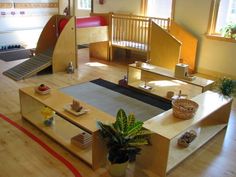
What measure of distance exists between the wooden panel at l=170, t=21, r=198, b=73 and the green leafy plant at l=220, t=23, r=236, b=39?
599 mm

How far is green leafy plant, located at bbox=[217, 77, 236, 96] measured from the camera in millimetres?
3146

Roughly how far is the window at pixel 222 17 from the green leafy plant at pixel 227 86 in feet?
7.94

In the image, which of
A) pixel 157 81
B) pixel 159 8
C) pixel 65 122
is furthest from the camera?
pixel 159 8

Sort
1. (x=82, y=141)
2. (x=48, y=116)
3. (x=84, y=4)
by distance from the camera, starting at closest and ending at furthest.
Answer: (x=82, y=141)
(x=48, y=116)
(x=84, y=4)

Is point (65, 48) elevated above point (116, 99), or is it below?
above

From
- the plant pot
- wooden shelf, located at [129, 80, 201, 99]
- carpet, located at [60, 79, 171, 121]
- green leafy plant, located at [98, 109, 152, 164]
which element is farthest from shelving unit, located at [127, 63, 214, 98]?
the plant pot

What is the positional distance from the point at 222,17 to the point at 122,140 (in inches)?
164

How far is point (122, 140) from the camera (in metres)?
2.36

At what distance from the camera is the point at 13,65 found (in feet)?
19.4

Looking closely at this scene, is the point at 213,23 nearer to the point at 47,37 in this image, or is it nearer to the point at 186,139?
the point at 186,139

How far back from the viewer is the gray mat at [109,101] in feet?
12.5

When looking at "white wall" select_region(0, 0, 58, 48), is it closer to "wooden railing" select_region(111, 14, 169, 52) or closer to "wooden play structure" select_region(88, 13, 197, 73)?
"wooden play structure" select_region(88, 13, 197, 73)

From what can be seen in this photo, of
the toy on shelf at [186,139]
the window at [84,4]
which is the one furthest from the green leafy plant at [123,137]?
the window at [84,4]

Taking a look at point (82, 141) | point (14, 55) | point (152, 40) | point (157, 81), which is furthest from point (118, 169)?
point (14, 55)
